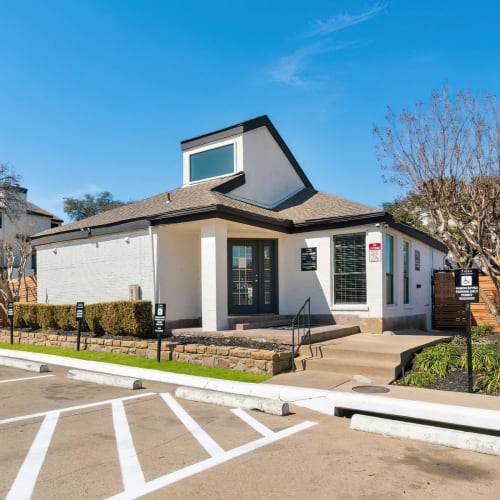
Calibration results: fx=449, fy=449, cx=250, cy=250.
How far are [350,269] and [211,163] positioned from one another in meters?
6.84

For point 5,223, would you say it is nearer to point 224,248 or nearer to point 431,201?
point 224,248

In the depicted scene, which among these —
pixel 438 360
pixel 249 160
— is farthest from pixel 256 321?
pixel 249 160

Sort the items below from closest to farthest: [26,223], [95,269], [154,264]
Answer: [154,264] < [95,269] < [26,223]

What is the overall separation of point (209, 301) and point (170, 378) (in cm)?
314

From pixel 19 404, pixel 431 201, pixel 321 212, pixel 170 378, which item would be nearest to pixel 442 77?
pixel 431 201

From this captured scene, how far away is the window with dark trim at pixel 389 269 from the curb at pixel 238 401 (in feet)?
24.8

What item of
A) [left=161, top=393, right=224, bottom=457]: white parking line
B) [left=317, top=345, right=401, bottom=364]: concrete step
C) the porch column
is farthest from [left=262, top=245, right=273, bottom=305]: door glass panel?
[left=161, top=393, right=224, bottom=457]: white parking line

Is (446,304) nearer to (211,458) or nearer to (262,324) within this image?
(262,324)

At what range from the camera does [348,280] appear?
1308 cm

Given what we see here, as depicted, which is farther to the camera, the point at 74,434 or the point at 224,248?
the point at 224,248

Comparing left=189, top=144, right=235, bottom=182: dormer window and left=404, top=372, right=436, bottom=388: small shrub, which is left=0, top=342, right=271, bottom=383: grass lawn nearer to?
left=404, top=372, right=436, bottom=388: small shrub

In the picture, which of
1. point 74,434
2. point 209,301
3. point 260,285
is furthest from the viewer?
point 260,285

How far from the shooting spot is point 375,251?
12570mm

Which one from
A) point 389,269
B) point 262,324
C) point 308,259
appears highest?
point 308,259
